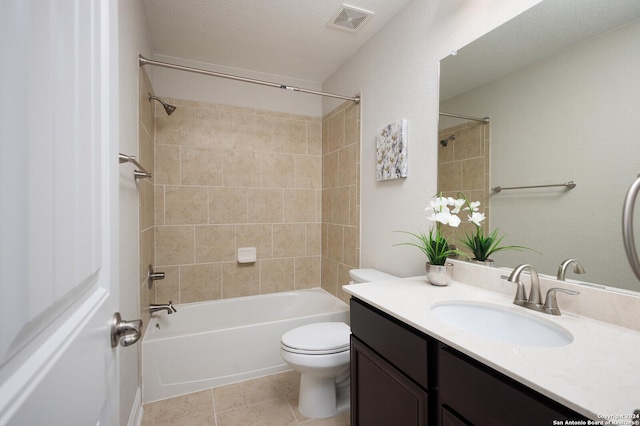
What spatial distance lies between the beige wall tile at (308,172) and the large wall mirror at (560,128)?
1.77m

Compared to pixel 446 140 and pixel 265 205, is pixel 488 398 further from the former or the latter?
pixel 265 205

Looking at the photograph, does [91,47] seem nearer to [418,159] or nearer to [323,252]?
[418,159]

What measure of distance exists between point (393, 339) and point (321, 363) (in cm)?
68

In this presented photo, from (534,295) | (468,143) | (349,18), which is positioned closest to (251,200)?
(349,18)

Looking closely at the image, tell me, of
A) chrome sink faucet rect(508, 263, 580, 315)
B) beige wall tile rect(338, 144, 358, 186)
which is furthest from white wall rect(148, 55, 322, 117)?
chrome sink faucet rect(508, 263, 580, 315)

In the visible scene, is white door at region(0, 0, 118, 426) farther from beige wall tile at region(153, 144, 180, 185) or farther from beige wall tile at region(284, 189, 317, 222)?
beige wall tile at region(284, 189, 317, 222)

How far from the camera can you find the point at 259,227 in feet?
9.31

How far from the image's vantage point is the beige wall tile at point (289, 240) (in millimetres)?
2910

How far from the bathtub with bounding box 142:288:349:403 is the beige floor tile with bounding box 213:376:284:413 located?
0.06 m

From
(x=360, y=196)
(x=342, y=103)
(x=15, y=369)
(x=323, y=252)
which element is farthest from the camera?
(x=323, y=252)

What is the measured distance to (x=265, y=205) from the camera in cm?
285

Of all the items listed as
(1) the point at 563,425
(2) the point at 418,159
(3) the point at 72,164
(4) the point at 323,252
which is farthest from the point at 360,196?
(3) the point at 72,164

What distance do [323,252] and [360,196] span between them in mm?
930

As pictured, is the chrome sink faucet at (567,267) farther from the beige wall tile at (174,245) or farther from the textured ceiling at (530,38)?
the beige wall tile at (174,245)
